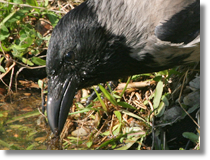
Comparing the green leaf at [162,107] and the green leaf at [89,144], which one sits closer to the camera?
the green leaf at [89,144]

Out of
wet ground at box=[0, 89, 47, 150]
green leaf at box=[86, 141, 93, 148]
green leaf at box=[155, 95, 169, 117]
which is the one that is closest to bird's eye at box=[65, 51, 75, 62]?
green leaf at box=[86, 141, 93, 148]

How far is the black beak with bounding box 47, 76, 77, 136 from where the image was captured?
10.2 feet

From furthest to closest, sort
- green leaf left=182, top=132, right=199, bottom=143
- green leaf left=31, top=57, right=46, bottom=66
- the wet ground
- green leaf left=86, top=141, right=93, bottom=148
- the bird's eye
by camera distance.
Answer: green leaf left=31, top=57, right=46, bottom=66 < the wet ground < green leaf left=86, top=141, right=93, bottom=148 < green leaf left=182, top=132, right=199, bottom=143 < the bird's eye

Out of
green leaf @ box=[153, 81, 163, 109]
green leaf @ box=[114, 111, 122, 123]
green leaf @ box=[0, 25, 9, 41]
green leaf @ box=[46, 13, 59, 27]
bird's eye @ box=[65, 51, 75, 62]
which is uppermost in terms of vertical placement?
green leaf @ box=[46, 13, 59, 27]

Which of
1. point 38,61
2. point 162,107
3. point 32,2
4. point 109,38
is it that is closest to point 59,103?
point 109,38

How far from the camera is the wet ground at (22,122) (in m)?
3.54

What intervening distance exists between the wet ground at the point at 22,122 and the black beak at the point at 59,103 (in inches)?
19.6

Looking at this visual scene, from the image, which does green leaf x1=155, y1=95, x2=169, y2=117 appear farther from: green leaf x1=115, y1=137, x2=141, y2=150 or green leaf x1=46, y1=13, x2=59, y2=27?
green leaf x1=46, y1=13, x2=59, y2=27

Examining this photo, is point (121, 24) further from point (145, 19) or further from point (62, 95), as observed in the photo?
point (62, 95)

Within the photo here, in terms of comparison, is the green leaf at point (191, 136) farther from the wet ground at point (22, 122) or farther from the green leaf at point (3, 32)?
the green leaf at point (3, 32)

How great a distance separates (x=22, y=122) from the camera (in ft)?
12.6

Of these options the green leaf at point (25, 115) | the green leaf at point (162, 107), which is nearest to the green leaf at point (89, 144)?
the green leaf at point (162, 107)
